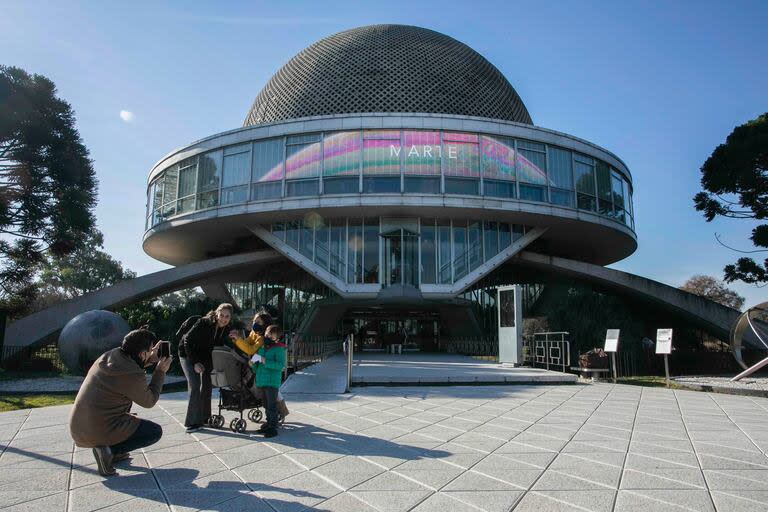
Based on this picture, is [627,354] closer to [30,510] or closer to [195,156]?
[30,510]

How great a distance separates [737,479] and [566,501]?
147 cm

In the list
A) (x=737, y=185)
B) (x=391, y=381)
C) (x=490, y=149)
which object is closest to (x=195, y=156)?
(x=490, y=149)

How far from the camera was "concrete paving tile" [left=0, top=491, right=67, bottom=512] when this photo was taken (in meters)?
3.03

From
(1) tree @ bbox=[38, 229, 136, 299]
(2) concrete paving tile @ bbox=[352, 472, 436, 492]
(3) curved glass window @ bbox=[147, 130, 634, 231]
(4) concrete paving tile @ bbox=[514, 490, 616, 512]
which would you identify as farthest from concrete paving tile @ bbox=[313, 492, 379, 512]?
(1) tree @ bbox=[38, 229, 136, 299]

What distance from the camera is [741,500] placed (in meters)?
3.16

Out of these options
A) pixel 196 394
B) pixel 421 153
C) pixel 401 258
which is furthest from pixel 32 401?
pixel 421 153

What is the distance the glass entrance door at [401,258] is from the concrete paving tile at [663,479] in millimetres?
16408

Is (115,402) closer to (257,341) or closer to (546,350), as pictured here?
(257,341)

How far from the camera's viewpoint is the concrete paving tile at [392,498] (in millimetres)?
3062

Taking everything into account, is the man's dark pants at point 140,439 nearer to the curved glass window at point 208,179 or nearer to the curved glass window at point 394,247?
the curved glass window at point 394,247

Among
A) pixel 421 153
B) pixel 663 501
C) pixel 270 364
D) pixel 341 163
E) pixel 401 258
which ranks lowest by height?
pixel 663 501

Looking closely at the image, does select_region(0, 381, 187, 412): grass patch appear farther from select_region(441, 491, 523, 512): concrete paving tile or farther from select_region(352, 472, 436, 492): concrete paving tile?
select_region(441, 491, 523, 512): concrete paving tile

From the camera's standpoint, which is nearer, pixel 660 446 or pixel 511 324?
pixel 660 446

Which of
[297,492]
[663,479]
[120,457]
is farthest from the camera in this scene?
[120,457]
